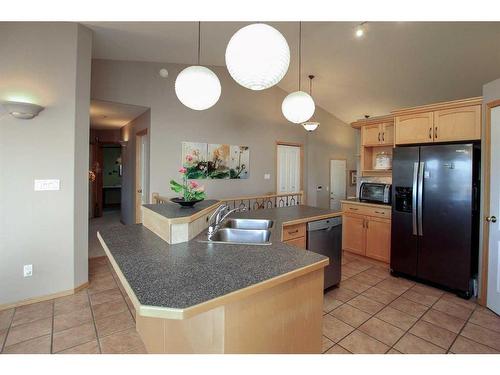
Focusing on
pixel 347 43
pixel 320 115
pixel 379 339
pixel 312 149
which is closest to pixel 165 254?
pixel 379 339

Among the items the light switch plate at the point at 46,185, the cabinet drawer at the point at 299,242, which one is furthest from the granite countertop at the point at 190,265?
the light switch plate at the point at 46,185

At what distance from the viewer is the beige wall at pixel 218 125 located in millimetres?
3890

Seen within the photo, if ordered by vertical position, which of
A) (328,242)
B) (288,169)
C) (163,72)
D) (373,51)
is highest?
(373,51)

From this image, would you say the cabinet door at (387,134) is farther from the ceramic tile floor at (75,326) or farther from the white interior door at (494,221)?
the ceramic tile floor at (75,326)

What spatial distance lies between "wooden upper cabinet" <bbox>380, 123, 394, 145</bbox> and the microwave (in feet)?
2.23

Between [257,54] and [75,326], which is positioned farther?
[75,326]

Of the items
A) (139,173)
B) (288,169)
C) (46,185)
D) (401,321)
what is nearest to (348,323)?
(401,321)

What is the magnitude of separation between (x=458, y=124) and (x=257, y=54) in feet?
9.26

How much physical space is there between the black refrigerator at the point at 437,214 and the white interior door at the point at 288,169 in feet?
8.89

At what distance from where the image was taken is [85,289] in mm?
2883

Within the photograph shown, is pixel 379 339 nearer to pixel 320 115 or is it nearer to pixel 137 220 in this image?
pixel 137 220

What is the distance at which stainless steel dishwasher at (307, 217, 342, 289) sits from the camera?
2680 mm

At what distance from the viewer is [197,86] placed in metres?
1.77

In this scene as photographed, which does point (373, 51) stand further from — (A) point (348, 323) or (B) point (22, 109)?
(B) point (22, 109)
